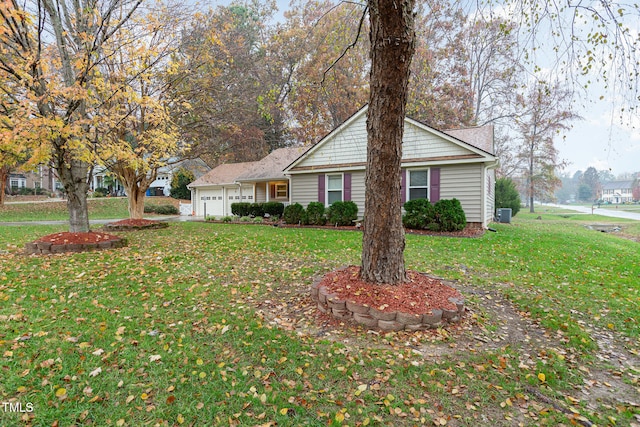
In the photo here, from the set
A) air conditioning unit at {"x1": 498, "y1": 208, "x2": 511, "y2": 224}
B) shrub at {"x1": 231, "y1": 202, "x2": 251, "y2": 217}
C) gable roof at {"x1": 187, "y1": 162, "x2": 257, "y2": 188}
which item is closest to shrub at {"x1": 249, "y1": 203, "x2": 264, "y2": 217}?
shrub at {"x1": 231, "y1": 202, "x2": 251, "y2": 217}

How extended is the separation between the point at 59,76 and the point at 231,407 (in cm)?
935

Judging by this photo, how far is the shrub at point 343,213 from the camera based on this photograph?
488 inches

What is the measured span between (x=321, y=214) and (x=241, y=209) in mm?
6163

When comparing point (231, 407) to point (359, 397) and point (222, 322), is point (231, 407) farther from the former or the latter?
point (222, 322)

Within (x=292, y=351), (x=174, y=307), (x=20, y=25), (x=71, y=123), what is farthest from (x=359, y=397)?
(x=20, y=25)

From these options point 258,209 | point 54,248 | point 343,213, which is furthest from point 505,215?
point 54,248

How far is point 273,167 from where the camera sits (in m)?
17.4

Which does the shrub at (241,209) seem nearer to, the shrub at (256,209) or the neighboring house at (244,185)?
the shrub at (256,209)

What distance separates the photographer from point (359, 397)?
93.9 inches

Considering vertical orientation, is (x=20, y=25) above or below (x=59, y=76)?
above

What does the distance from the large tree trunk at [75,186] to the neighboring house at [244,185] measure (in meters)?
9.25

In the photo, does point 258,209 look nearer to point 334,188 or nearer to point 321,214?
point 321,214

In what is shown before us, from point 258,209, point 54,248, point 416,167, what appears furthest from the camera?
point 258,209

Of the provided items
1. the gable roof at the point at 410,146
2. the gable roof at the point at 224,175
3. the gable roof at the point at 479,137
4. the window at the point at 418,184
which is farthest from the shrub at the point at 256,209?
the gable roof at the point at 479,137
